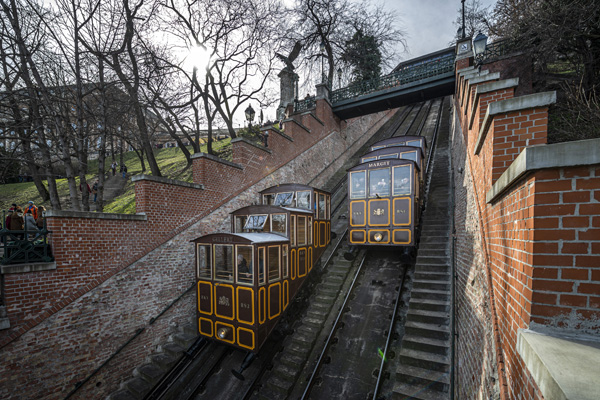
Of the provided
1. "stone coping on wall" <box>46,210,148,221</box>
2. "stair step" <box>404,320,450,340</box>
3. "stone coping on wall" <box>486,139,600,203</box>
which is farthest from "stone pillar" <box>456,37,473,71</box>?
"stone coping on wall" <box>46,210,148,221</box>

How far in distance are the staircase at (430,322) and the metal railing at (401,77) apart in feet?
32.0

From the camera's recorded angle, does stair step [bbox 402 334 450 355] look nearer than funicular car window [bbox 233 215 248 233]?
Yes

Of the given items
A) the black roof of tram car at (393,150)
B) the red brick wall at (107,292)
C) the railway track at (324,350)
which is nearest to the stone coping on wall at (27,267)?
the red brick wall at (107,292)

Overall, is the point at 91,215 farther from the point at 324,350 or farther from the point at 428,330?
the point at 428,330

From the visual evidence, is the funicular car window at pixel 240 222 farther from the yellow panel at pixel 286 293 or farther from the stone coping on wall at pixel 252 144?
the stone coping on wall at pixel 252 144

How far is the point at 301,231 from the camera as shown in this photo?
27.5ft

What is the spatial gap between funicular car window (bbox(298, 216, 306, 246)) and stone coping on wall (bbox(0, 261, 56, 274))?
18.9ft

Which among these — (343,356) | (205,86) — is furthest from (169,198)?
(205,86)

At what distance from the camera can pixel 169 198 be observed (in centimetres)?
805

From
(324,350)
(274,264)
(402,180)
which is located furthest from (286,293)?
(402,180)

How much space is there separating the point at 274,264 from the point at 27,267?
16.5 ft

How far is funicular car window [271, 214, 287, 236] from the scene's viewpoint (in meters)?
7.70

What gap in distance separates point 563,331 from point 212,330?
694cm

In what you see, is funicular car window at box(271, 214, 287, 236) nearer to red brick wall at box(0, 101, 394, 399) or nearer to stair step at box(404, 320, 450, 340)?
red brick wall at box(0, 101, 394, 399)
